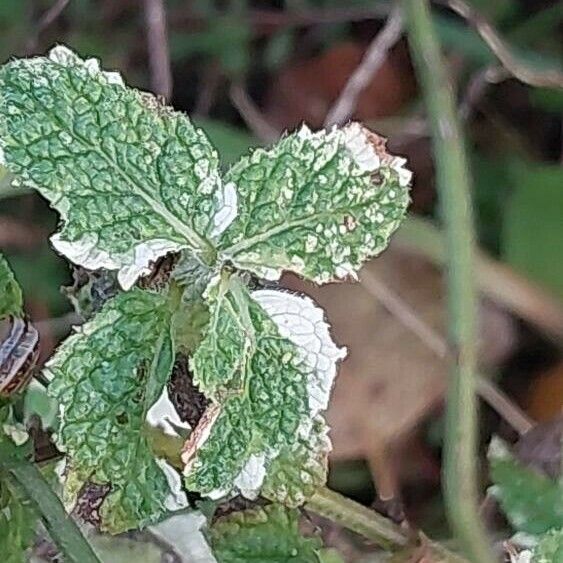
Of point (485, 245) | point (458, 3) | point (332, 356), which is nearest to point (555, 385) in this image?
point (485, 245)

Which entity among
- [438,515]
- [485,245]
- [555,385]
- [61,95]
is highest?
[61,95]

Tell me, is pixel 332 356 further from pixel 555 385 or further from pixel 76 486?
pixel 555 385

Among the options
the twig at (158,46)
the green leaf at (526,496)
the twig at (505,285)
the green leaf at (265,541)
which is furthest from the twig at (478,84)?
the green leaf at (265,541)

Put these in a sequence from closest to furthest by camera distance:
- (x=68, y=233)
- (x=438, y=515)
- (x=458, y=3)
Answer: (x=68, y=233), (x=458, y=3), (x=438, y=515)

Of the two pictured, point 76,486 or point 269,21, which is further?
point 269,21

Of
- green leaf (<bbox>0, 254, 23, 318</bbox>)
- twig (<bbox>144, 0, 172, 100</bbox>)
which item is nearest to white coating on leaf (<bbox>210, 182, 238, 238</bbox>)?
green leaf (<bbox>0, 254, 23, 318</bbox>)

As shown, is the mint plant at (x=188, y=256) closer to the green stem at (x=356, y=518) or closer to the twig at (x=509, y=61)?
the green stem at (x=356, y=518)

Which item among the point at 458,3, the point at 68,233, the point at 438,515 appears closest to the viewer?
the point at 68,233
